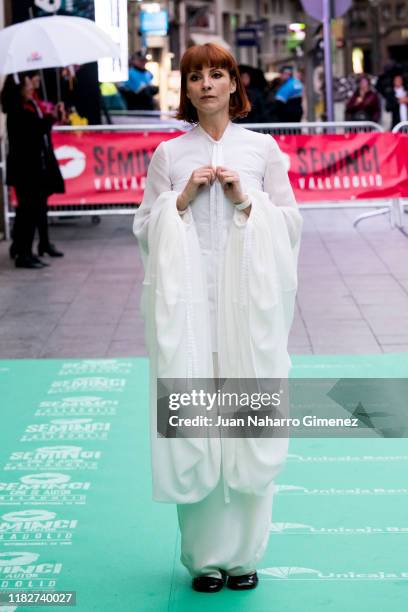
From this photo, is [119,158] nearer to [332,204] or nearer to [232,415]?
[332,204]

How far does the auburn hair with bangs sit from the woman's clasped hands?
332mm

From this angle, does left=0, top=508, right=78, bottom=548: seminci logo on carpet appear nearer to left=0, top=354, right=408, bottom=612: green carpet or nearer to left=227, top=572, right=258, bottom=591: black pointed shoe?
left=0, top=354, right=408, bottom=612: green carpet

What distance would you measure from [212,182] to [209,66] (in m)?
0.41

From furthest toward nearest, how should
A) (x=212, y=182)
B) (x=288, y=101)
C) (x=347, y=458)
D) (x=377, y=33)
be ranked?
(x=377, y=33)
(x=288, y=101)
(x=347, y=458)
(x=212, y=182)

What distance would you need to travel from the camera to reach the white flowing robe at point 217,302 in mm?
4348

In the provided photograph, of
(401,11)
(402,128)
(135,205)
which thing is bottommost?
(135,205)

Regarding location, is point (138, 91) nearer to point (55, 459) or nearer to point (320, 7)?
point (320, 7)

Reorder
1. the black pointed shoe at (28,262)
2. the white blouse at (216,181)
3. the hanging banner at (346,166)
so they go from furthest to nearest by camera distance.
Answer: the hanging banner at (346,166), the black pointed shoe at (28,262), the white blouse at (216,181)

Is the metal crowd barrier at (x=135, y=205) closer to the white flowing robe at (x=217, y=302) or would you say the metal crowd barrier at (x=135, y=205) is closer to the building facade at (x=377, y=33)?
the white flowing robe at (x=217, y=302)

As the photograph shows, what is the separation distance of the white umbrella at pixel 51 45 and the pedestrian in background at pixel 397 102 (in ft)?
42.0

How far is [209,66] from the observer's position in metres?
4.43

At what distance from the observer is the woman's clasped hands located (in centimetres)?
434

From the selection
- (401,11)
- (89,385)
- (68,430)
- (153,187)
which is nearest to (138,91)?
(89,385)

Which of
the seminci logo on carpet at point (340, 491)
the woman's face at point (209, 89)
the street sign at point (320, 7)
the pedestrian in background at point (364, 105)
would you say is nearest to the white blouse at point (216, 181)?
the woman's face at point (209, 89)
